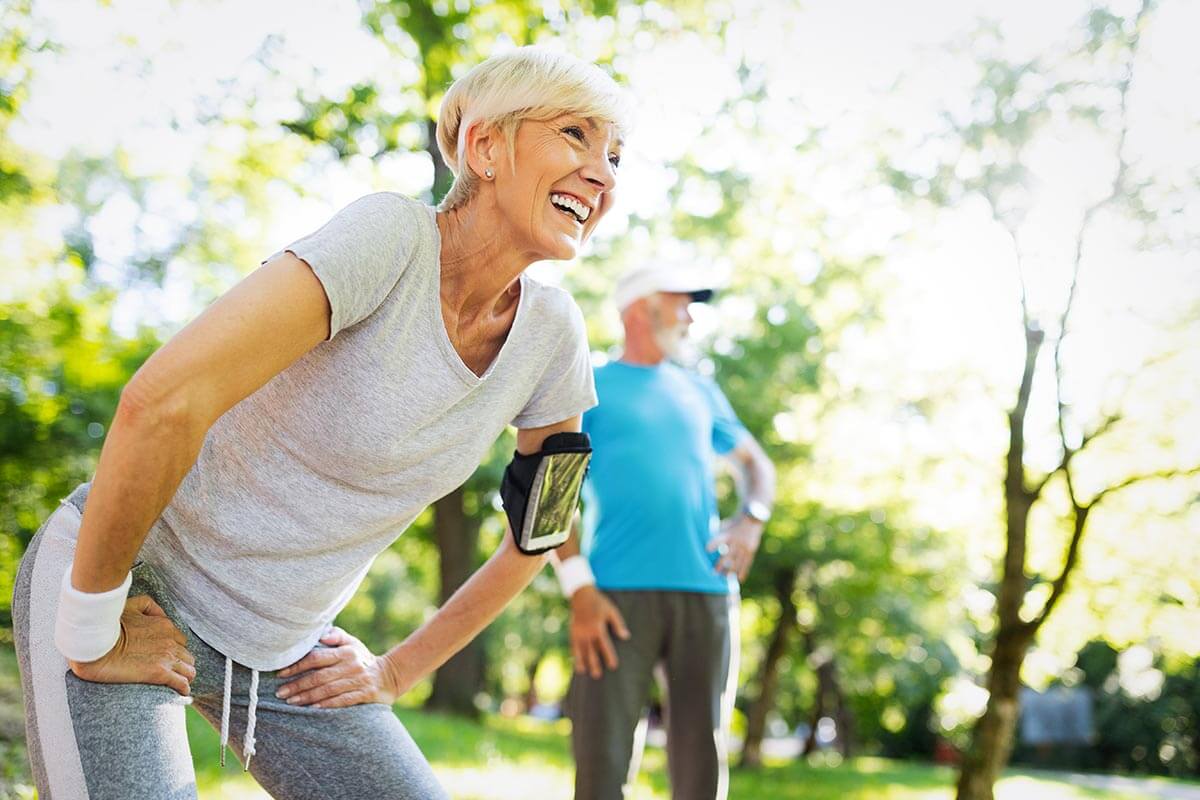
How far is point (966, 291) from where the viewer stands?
11.1 meters

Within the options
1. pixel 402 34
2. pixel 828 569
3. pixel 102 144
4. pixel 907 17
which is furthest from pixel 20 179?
pixel 828 569

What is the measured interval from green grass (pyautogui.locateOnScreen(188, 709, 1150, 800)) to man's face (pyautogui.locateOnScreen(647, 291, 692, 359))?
1.86 m

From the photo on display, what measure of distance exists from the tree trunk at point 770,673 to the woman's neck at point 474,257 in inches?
750

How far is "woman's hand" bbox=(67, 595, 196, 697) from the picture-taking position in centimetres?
152

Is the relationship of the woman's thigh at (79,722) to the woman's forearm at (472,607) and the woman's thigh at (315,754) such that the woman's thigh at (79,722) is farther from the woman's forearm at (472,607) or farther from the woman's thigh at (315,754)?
the woman's forearm at (472,607)

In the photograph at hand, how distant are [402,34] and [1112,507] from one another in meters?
9.25

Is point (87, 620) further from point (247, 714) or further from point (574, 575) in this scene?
point (574, 575)

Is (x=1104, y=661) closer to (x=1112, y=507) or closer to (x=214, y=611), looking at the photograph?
(x=1112, y=507)

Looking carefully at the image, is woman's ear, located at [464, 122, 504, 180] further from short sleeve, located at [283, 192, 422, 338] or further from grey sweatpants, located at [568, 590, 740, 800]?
grey sweatpants, located at [568, 590, 740, 800]

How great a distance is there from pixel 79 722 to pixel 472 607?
803 millimetres

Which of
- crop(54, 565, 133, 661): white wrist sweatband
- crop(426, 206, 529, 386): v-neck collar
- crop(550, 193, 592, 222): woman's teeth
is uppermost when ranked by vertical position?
crop(550, 193, 592, 222): woman's teeth

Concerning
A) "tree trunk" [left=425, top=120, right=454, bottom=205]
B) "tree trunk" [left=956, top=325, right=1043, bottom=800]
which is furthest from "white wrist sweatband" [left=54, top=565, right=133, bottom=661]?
"tree trunk" [left=425, top=120, right=454, bottom=205]

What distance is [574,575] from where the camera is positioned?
12.7 feet

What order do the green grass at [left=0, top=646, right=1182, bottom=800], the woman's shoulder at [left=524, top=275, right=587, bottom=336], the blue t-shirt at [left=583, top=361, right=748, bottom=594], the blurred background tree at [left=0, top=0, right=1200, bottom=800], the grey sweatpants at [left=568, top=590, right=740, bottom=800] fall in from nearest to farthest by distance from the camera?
the woman's shoulder at [left=524, top=275, right=587, bottom=336], the grey sweatpants at [left=568, top=590, right=740, bottom=800], the blue t-shirt at [left=583, top=361, right=748, bottom=594], the green grass at [left=0, top=646, right=1182, bottom=800], the blurred background tree at [left=0, top=0, right=1200, bottom=800]
